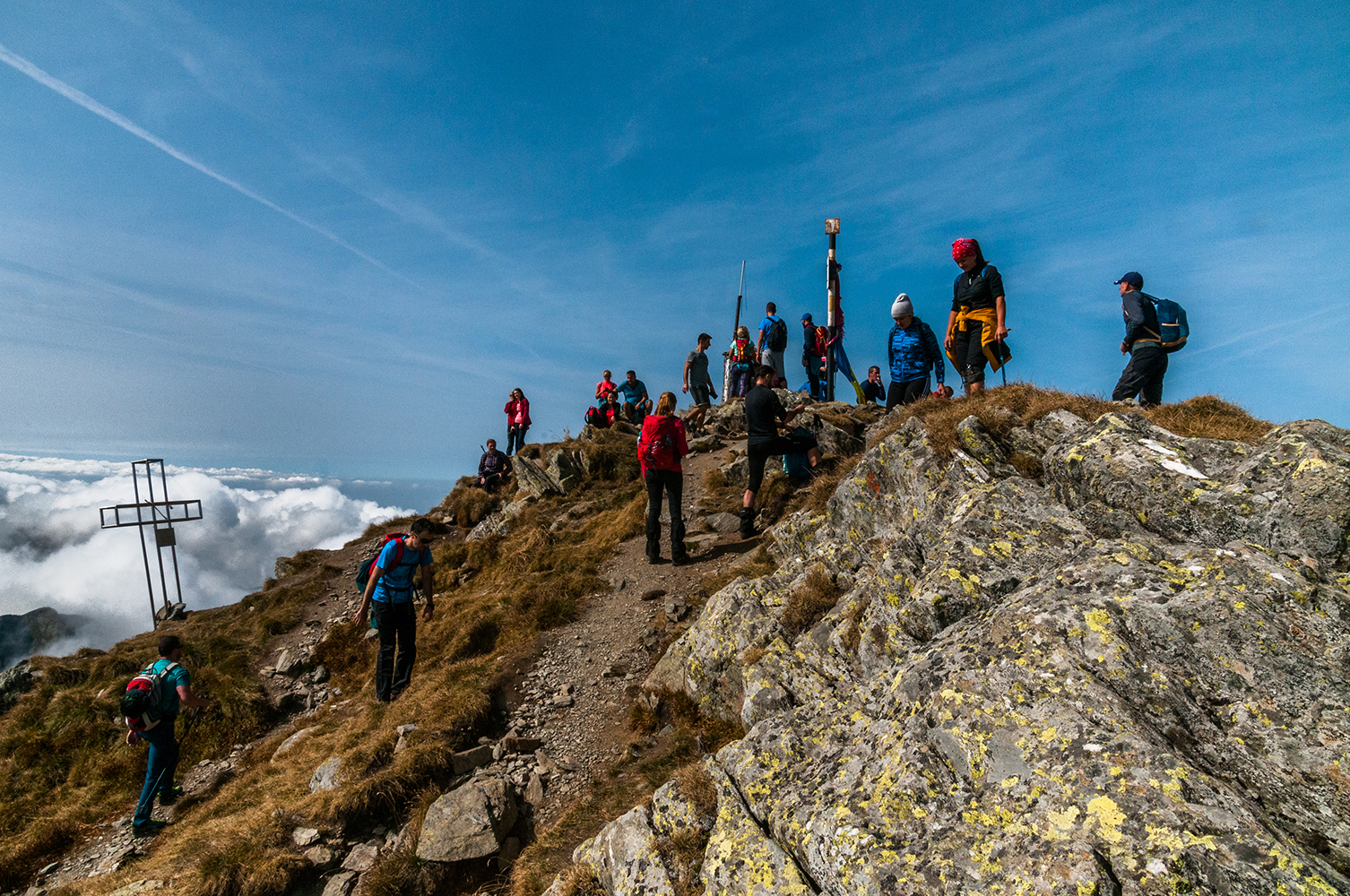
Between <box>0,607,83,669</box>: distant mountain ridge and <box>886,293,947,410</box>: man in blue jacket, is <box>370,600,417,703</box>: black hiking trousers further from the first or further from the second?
<box>0,607,83,669</box>: distant mountain ridge

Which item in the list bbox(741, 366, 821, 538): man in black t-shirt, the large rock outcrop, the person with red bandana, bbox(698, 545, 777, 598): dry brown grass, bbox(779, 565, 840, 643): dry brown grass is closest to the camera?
the large rock outcrop

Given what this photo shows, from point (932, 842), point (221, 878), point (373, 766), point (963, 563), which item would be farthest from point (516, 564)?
point (932, 842)

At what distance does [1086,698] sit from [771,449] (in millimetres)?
8770

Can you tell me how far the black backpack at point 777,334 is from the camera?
72.3 feet

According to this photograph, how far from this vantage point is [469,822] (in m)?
7.85

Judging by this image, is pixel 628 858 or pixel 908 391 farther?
pixel 908 391

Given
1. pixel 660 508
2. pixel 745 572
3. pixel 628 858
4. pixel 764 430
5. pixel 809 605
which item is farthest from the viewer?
pixel 660 508

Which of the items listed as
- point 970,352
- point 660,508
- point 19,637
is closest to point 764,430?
point 660,508

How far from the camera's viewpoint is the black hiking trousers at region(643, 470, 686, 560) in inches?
514

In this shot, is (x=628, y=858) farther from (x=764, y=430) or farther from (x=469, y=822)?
(x=764, y=430)

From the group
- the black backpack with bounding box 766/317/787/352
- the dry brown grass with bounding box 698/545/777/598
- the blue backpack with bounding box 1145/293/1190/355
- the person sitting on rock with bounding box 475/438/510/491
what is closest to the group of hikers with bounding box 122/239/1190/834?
the blue backpack with bounding box 1145/293/1190/355

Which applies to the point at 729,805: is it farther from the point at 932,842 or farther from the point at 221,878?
the point at 221,878

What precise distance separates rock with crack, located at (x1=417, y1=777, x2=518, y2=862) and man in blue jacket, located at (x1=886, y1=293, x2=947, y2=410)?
33.3 feet

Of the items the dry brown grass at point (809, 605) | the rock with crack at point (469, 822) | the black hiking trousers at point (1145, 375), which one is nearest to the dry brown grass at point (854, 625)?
the dry brown grass at point (809, 605)
